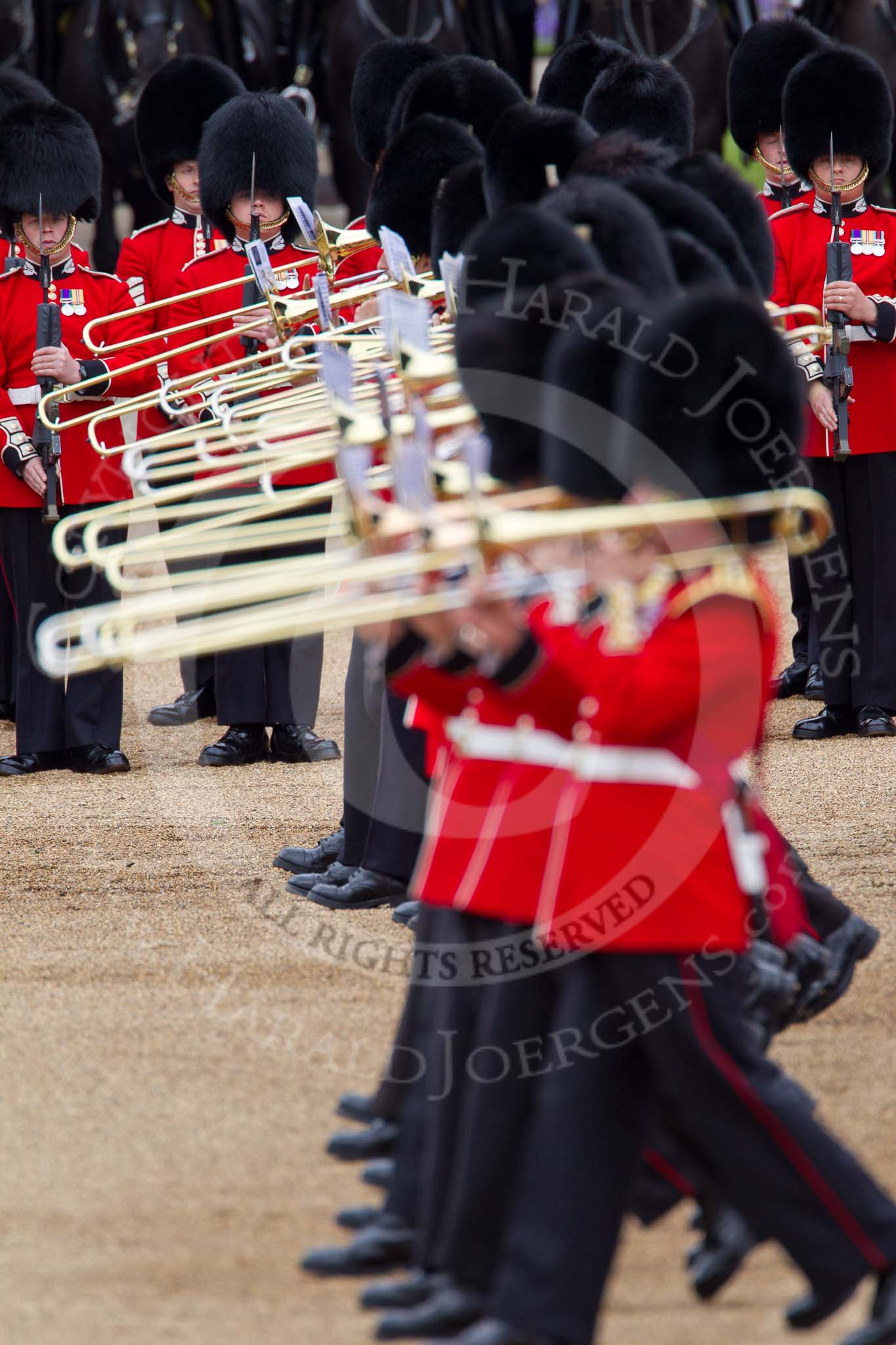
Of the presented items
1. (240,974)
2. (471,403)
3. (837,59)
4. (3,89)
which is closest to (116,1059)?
(240,974)

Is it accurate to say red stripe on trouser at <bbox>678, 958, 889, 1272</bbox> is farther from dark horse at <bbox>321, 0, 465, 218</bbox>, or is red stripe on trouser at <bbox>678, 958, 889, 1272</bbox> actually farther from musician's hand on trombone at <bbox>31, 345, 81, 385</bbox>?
dark horse at <bbox>321, 0, 465, 218</bbox>

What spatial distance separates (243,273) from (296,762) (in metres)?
1.23

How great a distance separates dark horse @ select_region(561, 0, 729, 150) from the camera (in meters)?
7.96

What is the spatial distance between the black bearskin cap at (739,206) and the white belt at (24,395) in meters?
2.56

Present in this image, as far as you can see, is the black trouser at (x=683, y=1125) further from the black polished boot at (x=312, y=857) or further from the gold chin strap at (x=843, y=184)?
the gold chin strap at (x=843, y=184)

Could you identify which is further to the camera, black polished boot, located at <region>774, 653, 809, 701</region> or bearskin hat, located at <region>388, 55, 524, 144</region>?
black polished boot, located at <region>774, 653, 809, 701</region>

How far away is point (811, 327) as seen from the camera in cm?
311

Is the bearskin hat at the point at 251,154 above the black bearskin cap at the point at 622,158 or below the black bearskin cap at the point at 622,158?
below

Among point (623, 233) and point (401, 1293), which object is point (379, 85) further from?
point (401, 1293)

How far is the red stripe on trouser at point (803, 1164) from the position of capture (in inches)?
82.3

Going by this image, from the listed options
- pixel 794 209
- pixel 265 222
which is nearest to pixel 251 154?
pixel 265 222

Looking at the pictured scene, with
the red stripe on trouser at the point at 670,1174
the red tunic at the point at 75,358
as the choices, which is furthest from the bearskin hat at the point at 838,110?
the red stripe on trouser at the point at 670,1174

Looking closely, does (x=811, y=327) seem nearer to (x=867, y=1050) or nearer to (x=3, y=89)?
(x=867, y=1050)

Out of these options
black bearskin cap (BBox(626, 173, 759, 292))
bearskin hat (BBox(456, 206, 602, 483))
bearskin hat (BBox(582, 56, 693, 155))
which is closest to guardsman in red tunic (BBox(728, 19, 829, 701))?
bearskin hat (BBox(582, 56, 693, 155))
